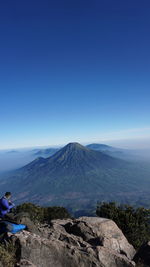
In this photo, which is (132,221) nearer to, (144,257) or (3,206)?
(144,257)

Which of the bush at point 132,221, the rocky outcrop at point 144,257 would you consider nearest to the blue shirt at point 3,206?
the rocky outcrop at point 144,257

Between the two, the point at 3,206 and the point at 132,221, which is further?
the point at 132,221

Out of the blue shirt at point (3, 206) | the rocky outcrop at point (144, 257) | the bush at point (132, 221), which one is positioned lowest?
the bush at point (132, 221)

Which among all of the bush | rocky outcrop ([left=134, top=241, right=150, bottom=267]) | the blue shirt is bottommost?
the bush

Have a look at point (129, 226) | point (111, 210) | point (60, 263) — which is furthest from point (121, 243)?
point (111, 210)

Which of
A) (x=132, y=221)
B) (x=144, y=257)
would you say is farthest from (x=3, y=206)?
(x=132, y=221)

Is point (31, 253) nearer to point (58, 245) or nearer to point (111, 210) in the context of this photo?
point (58, 245)

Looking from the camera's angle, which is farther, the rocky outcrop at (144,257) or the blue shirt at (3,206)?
the blue shirt at (3,206)

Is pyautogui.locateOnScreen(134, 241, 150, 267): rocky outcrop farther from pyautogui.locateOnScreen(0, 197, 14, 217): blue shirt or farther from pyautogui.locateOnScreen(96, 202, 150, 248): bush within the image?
pyautogui.locateOnScreen(96, 202, 150, 248): bush

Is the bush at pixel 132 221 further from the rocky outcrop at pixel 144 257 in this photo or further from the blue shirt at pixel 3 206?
the blue shirt at pixel 3 206

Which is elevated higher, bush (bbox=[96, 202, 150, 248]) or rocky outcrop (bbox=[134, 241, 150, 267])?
rocky outcrop (bbox=[134, 241, 150, 267])

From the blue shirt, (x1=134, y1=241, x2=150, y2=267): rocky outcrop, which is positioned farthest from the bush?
the blue shirt

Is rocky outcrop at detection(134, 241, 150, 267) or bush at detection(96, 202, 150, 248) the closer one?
rocky outcrop at detection(134, 241, 150, 267)
